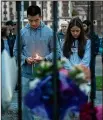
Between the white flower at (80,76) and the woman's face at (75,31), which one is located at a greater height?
the woman's face at (75,31)

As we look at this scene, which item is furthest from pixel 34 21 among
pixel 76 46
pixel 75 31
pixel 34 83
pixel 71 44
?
pixel 34 83

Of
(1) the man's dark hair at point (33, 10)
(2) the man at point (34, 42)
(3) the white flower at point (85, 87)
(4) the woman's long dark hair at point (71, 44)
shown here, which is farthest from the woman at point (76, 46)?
(3) the white flower at point (85, 87)

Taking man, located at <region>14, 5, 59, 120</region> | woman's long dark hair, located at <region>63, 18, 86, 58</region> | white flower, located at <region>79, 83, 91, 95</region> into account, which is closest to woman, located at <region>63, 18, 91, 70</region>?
woman's long dark hair, located at <region>63, 18, 86, 58</region>

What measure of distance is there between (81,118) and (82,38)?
1.51 m

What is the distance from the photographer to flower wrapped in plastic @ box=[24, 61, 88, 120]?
3.44 metres

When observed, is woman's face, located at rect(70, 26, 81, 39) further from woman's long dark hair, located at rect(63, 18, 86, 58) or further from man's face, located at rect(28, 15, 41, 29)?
man's face, located at rect(28, 15, 41, 29)

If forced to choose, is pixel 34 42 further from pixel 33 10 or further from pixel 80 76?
pixel 80 76

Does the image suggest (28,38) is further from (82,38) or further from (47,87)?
(47,87)

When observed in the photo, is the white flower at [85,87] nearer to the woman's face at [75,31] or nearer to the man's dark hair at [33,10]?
the man's dark hair at [33,10]

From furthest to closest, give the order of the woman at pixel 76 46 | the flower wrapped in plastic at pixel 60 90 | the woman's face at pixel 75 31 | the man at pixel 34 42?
the man at pixel 34 42, the woman's face at pixel 75 31, the woman at pixel 76 46, the flower wrapped in plastic at pixel 60 90

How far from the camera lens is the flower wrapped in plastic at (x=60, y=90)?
11.3 feet

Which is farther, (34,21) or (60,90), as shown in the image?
(34,21)

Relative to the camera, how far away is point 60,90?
3439 mm

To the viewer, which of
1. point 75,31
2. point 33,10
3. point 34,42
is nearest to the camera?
point 33,10
